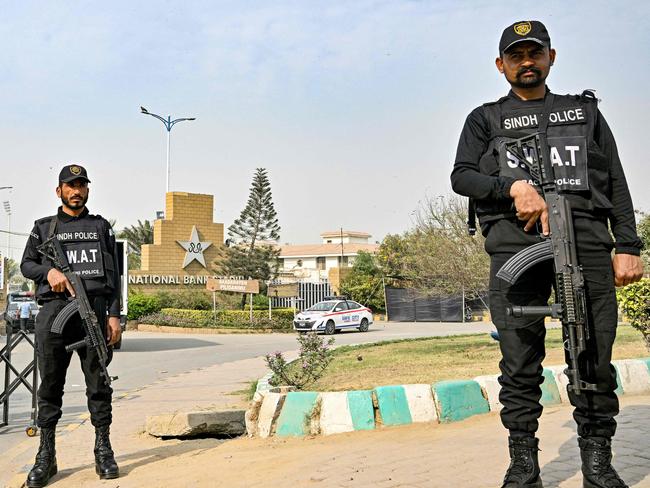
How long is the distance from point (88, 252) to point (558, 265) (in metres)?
3.18

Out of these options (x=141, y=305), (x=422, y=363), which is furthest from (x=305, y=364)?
(x=141, y=305)

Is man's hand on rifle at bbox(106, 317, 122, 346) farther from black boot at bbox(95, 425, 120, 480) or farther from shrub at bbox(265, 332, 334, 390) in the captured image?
shrub at bbox(265, 332, 334, 390)

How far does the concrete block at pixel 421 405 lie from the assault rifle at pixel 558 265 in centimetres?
287

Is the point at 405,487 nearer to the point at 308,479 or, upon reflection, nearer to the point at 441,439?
the point at 308,479

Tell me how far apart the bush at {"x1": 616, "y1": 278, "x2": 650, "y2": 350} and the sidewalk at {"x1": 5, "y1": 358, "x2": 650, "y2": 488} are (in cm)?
279

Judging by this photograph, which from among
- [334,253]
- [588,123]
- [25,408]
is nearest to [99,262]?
[588,123]

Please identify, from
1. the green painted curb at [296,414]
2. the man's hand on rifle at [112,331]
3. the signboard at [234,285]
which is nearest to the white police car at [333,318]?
the signboard at [234,285]

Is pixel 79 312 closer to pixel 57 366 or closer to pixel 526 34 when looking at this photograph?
pixel 57 366

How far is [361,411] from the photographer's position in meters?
5.96

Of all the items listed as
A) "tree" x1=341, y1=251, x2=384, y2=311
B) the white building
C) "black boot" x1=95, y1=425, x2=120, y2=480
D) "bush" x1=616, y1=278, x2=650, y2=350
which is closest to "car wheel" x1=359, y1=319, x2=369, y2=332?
"tree" x1=341, y1=251, x2=384, y2=311

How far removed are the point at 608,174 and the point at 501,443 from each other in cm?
217

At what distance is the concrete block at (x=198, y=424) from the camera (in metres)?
6.53

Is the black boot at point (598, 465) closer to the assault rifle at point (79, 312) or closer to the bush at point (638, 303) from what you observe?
the assault rifle at point (79, 312)

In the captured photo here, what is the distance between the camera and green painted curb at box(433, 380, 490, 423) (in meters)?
6.08
